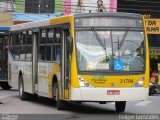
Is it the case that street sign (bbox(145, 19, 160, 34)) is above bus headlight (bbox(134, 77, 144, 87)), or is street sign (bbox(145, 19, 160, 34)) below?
below

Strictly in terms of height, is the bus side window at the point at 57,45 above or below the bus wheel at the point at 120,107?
above

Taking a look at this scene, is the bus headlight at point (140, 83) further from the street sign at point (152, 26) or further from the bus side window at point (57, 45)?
the street sign at point (152, 26)

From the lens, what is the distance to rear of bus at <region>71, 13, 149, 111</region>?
17.1 meters

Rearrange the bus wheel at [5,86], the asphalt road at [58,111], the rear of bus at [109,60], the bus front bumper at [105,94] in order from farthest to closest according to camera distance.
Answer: the bus wheel at [5,86] < the rear of bus at [109,60] < the bus front bumper at [105,94] < the asphalt road at [58,111]

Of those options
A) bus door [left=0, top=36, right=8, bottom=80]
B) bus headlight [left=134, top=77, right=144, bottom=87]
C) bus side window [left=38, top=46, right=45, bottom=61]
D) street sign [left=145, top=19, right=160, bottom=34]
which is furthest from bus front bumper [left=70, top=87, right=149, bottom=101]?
street sign [left=145, top=19, right=160, bottom=34]

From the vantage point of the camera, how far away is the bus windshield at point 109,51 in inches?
680

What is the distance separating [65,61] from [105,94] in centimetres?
180

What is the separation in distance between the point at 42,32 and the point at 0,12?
4237 centimetres

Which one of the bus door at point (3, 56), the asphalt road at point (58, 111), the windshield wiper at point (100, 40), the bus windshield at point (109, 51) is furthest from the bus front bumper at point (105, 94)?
the bus door at point (3, 56)

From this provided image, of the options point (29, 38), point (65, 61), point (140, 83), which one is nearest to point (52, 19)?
point (65, 61)

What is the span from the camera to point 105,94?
1708 cm

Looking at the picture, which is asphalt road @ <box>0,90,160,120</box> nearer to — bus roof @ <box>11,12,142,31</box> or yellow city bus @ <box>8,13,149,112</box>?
yellow city bus @ <box>8,13,149,112</box>

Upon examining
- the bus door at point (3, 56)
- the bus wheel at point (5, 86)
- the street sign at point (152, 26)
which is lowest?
the bus wheel at point (5, 86)

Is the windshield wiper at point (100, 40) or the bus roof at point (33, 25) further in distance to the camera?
the bus roof at point (33, 25)
